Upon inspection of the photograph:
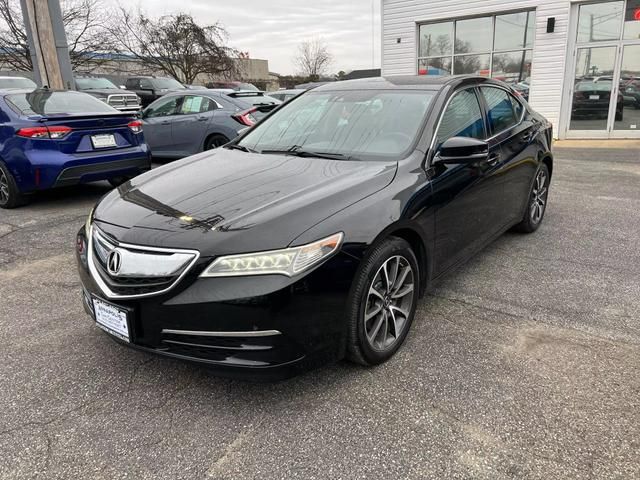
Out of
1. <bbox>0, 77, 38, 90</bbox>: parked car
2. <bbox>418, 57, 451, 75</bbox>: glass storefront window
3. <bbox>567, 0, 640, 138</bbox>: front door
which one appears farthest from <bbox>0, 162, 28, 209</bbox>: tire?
<bbox>567, 0, 640, 138</bbox>: front door

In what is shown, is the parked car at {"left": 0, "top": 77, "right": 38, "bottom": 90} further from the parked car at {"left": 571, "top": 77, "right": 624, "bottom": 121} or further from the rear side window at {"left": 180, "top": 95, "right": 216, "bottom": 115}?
the parked car at {"left": 571, "top": 77, "right": 624, "bottom": 121}

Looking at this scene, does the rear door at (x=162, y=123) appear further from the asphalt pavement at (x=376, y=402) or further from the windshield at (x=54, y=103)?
the asphalt pavement at (x=376, y=402)

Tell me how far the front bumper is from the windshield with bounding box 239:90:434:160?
113 cm

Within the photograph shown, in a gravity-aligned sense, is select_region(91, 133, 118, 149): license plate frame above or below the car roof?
below

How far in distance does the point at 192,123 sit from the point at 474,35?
334 inches

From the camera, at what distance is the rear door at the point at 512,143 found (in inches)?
157

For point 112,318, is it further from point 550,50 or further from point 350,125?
point 550,50

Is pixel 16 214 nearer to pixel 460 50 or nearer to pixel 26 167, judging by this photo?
pixel 26 167

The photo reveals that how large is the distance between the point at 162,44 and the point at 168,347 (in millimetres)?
28501

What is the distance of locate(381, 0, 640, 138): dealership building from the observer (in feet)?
37.8

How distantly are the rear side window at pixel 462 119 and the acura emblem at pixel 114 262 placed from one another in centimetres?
198

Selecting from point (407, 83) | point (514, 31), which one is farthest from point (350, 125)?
point (514, 31)

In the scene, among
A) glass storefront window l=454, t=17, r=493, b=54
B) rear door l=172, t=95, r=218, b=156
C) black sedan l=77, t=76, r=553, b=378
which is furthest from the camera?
glass storefront window l=454, t=17, r=493, b=54

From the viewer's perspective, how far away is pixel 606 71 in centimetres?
1171
